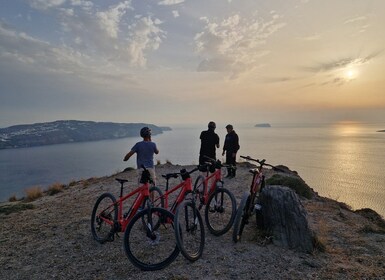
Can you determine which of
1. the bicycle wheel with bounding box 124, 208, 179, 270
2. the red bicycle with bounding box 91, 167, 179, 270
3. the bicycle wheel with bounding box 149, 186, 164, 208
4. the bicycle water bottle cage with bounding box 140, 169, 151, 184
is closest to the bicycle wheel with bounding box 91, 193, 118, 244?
the red bicycle with bounding box 91, 167, 179, 270

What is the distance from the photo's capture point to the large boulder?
6160 millimetres

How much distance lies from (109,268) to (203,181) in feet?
11.3

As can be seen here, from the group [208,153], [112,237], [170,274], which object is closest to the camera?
[170,274]

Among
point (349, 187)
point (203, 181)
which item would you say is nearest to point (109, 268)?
point (203, 181)

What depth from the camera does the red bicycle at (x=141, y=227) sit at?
5.09 m

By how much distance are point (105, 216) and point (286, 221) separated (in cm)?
446

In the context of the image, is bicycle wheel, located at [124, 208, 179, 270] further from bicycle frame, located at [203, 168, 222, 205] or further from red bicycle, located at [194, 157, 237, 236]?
bicycle frame, located at [203, 168, 222, 205]

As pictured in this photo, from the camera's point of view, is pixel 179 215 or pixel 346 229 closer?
pixel 179 215

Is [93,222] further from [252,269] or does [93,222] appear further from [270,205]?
[270,205]

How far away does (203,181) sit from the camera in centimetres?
778

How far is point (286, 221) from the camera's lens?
6352 millimetres

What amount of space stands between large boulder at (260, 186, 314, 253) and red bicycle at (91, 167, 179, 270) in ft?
8.08

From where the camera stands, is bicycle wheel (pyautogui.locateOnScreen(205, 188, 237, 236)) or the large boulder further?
bicycle wheel (pyautogui.locateOnScreen(205, 188, 237, 236))

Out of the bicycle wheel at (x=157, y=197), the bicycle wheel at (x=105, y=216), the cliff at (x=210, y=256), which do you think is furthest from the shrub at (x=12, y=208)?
the bicycle wheel at (x=157, y=197)
